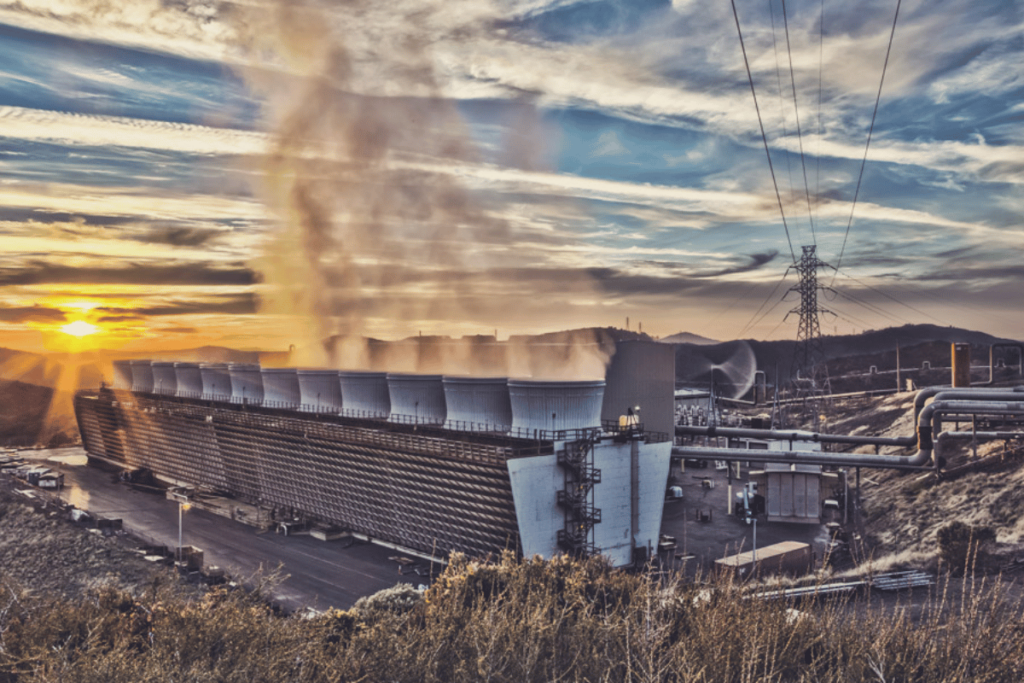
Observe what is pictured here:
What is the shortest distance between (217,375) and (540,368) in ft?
109

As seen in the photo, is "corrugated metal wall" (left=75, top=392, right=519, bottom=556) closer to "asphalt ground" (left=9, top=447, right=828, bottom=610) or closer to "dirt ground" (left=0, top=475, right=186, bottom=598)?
"asphalt ground" (left=9, top=447, right=828, bottom=610)

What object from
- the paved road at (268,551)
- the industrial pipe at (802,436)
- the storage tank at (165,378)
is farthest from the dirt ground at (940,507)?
the storage tank at (165,378)

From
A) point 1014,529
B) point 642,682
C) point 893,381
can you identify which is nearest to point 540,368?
point 1014,529

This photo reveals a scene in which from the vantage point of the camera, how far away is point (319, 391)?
48062 millimetres

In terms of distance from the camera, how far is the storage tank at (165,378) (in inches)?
2729

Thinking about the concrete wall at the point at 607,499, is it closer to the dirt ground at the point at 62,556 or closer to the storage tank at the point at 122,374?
the dirt ground at the point at 62,556

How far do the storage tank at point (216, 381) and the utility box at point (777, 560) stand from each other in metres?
47.8

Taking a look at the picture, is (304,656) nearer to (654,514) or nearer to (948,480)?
(654,514)

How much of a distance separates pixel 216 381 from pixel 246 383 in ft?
20.1

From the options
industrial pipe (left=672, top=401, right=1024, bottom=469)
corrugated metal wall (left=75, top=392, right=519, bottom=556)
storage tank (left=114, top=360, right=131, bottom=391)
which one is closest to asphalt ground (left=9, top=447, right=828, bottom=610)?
corrugated metal wall (left=75, top=392, right=519, bottom=556)

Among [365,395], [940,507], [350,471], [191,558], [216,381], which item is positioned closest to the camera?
[191,558]

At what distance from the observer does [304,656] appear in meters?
13.4

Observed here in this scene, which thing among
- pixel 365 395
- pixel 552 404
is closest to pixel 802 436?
pixel 552 404

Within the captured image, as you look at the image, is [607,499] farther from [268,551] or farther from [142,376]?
[142,376]
